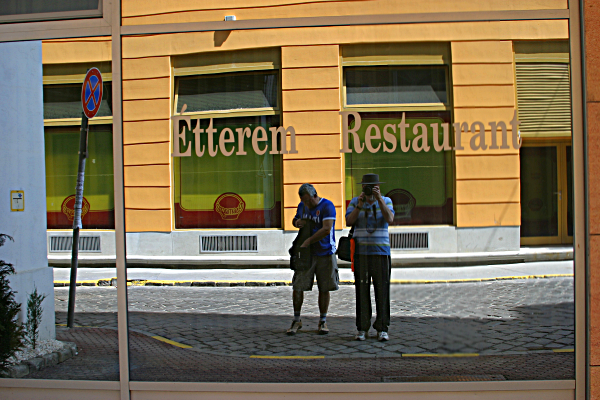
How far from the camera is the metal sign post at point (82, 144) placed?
13.8 feet

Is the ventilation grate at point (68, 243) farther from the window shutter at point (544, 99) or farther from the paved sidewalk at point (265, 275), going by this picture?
the window shutter at point (544, 99)

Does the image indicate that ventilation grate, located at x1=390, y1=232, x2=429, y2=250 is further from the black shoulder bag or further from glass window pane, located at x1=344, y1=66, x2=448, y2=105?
glass window pane, located at x1=344, y1=66, x2=448, y2=105

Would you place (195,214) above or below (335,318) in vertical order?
above

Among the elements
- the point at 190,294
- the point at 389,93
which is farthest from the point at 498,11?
the point at 190,294

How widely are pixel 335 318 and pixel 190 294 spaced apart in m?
1.27

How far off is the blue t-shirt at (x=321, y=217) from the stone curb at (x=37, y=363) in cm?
223

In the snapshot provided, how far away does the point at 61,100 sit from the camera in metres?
4.27

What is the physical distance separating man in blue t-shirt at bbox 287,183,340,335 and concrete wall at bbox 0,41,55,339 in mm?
2150

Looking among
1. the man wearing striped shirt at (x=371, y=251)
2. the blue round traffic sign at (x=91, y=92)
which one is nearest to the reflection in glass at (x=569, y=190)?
the man wearing striped shirt at (x=371, y=251)

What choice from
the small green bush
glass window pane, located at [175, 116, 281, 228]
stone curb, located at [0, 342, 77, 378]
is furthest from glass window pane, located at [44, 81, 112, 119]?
stone curb, located at [0, 342, 77, 378]

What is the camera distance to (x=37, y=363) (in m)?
4.08

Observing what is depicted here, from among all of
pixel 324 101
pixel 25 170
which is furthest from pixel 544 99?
pixel 25 170

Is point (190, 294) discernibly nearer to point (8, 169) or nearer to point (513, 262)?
point (8, 169)

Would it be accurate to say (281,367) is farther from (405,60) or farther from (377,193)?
(405,60)
